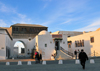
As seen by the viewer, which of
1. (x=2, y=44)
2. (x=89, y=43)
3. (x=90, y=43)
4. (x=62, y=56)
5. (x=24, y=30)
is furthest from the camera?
→ (x=24, y=30)

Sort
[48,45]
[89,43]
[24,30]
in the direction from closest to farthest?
[48,45]
[89,43]
[24,30]

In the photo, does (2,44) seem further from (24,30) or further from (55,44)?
(24,30)

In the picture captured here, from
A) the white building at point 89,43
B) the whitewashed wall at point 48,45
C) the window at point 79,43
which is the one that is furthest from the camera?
the window at point 79,43

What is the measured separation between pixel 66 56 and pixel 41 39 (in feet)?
21.2

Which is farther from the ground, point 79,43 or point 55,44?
point 79,43

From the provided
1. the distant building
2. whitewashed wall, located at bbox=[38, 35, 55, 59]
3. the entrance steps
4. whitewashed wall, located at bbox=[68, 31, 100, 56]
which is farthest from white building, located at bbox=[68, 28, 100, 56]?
the distant building

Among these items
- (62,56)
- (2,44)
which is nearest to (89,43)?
(62,56)

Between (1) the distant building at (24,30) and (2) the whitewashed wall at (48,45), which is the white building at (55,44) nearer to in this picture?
→ (2) the whitewashed wall at (48,45)

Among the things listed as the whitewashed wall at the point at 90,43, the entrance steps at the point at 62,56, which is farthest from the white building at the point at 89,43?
the entrance steps at the point at 62,56

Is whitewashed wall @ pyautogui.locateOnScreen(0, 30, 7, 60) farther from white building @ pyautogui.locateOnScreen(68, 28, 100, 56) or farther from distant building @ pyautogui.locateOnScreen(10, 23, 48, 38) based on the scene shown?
white building @ pyautogui.locateOnScreen(68, 28, 100, 56)

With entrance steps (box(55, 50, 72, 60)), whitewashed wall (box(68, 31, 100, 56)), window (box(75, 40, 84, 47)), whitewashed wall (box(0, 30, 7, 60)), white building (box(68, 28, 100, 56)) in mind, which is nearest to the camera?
entrance steps (box(55, 50, 72, 60))

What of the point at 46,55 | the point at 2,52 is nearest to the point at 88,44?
the point at 46,55

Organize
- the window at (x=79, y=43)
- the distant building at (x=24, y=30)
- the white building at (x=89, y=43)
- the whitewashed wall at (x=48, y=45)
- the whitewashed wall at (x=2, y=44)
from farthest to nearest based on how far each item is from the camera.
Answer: the distant building at (x=24, y=30) → the window at (x=79, y=43) → the white building at (x=89, y=43) → the whitewashed wall at (x=48, y=45) → the whitewashed wall at (x=2, y=44)

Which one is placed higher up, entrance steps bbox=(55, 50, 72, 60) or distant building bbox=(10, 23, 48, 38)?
distant building bbox=(10, 23, 48, 38)
